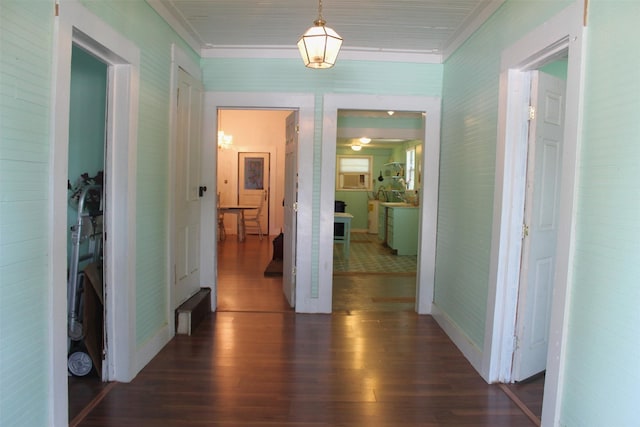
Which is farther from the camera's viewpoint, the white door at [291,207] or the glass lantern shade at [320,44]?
the white door at [291,207]

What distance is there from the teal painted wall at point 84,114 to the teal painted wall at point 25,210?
4.53 feet

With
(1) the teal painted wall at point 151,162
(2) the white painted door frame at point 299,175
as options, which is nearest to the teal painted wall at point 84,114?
(1) the teal painted wall at point 151,162

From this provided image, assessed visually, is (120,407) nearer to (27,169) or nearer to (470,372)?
(27,169)

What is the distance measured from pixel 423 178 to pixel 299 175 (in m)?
1.28

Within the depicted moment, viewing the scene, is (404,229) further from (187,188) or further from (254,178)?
(187,188)

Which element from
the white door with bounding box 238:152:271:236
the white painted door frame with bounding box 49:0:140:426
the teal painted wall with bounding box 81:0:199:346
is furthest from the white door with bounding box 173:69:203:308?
the white door with bounding box 238:152:271:236

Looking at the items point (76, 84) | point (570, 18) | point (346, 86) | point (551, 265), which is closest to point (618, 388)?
point (551, 265)

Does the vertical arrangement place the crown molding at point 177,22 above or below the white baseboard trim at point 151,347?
above

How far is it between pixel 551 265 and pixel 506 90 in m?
1.24

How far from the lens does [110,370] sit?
9.30ft

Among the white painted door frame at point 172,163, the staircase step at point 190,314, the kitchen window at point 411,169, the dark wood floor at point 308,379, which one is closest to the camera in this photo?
the dark wood floor at point 308,379

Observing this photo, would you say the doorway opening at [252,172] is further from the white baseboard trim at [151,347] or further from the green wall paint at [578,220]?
the green wall paint at [578,220]

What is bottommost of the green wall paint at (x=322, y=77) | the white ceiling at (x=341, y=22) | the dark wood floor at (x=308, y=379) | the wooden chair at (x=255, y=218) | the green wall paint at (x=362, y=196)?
the dark wood floor at (x=308, y=379)

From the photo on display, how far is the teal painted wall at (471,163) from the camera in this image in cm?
298
